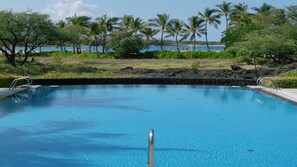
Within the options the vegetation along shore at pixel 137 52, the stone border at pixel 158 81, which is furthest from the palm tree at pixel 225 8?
the stone border at pixel 158 81

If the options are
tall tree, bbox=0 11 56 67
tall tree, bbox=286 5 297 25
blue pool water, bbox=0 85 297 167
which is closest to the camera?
blue pool water, bbox=0 85 297 167

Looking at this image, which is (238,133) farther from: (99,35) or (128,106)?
(99,35)

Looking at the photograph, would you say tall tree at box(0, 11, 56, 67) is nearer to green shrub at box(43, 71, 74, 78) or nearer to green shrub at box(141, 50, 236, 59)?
green shrub at box(43, 71, 74, 78)

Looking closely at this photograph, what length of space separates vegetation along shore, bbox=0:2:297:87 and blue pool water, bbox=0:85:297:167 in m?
4.89

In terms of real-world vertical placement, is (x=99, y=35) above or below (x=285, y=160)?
above

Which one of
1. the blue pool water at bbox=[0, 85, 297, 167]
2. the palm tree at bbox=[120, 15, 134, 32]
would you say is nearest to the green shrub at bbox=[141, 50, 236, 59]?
the palm tree at bbox=[120, 15, 134, 32]

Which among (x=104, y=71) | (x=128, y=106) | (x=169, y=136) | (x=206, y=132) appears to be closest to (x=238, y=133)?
(x=206, y=132)

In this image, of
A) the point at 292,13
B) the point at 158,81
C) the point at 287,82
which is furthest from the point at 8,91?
the point at 292,13

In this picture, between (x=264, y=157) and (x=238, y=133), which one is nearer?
(x=264, y=157)

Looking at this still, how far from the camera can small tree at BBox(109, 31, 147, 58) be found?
47.0m

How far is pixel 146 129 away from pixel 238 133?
2891 millimetres

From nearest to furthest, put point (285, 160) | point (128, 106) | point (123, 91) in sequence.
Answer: point (285, 160), point (128, 106), point (123, 91)

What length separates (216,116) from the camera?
54.1ft

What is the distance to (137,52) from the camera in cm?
4806
